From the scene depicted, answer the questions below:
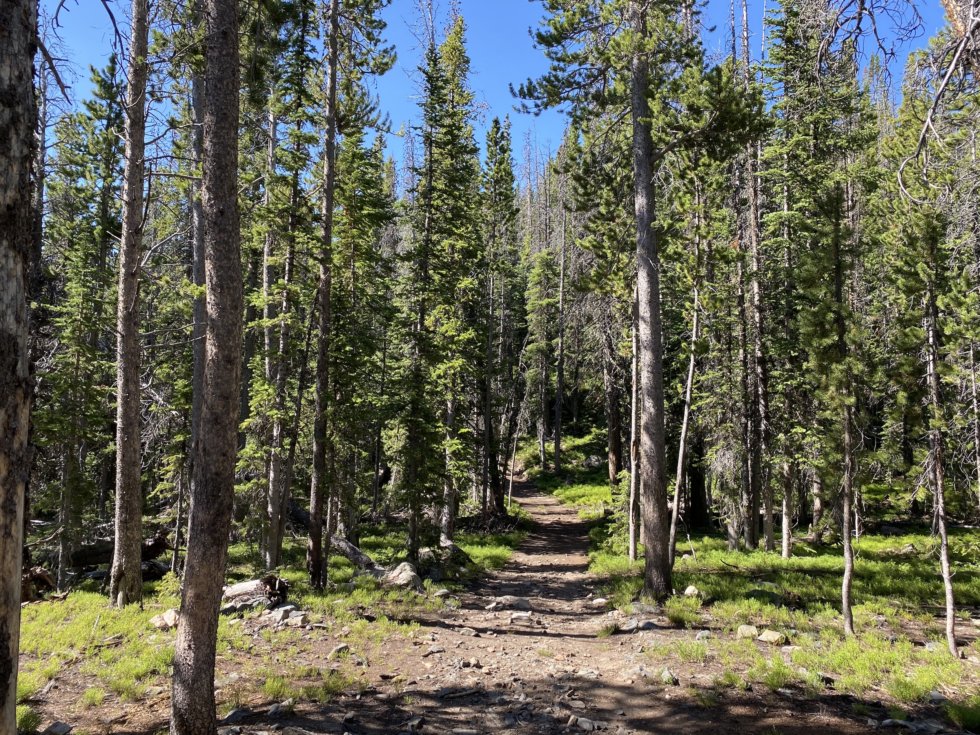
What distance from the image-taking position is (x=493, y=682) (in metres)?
7.25

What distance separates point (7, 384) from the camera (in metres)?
2.68

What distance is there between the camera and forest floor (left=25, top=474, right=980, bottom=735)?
597cm

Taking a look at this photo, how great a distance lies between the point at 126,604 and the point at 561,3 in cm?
1425

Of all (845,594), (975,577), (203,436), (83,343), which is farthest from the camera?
(83,343)

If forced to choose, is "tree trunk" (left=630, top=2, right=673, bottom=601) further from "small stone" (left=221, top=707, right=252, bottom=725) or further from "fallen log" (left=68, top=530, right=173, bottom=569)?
"fallen log" (left=68, top=530, right=173, bottom=569)

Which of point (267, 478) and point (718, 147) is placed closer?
point (718, 147)

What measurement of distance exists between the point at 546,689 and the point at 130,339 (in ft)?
28.8

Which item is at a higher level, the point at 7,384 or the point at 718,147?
the point at 718,147

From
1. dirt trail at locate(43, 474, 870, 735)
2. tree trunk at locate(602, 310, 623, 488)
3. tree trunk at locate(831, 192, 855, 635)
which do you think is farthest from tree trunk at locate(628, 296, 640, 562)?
tree trunk at locate(602, 310, 623, 488)

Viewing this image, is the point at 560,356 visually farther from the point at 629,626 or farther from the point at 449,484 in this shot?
the point at 629,626

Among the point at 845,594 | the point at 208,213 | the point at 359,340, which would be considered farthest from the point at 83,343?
the point at 845,594

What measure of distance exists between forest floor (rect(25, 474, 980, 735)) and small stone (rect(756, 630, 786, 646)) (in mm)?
104

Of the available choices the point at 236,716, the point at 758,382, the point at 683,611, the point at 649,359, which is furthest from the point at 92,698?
the point at 758,382

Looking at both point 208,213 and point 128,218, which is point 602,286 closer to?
point 128,218
